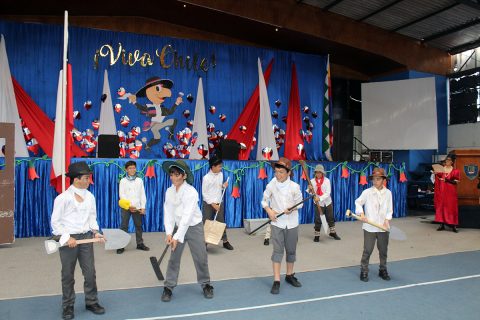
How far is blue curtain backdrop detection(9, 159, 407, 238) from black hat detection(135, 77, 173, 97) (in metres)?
3.69

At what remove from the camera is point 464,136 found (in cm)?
1270

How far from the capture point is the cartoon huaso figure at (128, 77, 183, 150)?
10.6 meters

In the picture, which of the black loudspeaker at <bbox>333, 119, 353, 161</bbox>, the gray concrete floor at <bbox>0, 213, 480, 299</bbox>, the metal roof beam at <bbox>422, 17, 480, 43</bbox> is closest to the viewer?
the gray concrete floor at <bbox>0, 213, 480, 299</bbox>

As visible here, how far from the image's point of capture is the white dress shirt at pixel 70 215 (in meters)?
3.29

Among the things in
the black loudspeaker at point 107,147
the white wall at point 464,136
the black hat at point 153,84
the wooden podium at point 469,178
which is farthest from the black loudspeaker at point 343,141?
the black loudspeaker at point 107,147

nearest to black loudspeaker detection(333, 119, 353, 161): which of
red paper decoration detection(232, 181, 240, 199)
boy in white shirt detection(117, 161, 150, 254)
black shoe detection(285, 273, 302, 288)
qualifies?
red paper decoration detection(232, 181, 240, 199)

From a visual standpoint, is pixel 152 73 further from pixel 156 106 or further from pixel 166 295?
pixel 166 295

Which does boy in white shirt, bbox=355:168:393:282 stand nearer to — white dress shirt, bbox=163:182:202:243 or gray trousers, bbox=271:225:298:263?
gray trousers, bbox=271:225:298:263

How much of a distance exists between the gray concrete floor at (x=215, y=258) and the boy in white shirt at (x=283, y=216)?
67 cm

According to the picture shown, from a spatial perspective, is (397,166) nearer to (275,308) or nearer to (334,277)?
(334,277)

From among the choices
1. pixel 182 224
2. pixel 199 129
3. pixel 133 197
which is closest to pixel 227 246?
pixel 133 197

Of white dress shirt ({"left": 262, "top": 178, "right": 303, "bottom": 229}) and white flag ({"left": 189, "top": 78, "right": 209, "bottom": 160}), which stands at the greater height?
white flag ({"left": 189, "top": 78, "right": 209, "bottom": 160})

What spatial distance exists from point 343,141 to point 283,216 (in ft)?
21.2

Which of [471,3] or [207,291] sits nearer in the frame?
[207,291]
